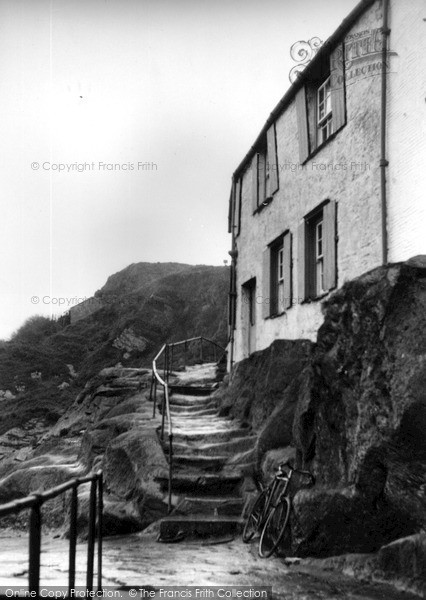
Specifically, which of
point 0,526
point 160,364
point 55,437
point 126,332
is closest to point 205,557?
point 0,526

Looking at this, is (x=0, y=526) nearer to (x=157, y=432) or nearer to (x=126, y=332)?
(x=157, y=432)

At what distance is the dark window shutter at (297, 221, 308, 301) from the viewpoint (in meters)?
13.7

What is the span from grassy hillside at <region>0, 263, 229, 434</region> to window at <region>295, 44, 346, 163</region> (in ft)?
43.3

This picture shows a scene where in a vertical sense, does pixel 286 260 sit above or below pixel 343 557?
above

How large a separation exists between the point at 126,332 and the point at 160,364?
16.3 feet

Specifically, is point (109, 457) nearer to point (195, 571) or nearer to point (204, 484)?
point (204, 484)

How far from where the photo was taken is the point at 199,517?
966 cm

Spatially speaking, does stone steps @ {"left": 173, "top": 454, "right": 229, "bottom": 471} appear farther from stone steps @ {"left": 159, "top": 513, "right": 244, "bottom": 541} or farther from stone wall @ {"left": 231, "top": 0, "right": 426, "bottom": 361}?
stone wall @ {"left": 231, "top": 0, "right": 426, "bottom": 361}

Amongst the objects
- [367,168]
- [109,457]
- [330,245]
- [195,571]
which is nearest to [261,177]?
[330,245]

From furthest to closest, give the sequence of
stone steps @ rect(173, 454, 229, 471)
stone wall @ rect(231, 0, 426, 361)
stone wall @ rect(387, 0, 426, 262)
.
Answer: stone steps @ rect(173, 454, 229, 471)
stone wall @ rect(231, 0, 426, 361)
stone wall @ rect(387, 0, 426, 262)

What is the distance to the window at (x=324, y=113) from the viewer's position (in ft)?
44.5

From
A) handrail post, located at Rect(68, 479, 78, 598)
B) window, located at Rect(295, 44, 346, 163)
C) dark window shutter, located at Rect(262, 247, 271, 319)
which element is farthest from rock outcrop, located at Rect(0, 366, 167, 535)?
window, located at Rect(295, 44, 346, 163)

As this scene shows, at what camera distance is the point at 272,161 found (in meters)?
16.1

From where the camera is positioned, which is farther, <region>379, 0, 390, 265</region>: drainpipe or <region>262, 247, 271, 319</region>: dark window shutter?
<region>262, 247, 271, 319</region>: dark window shutter
